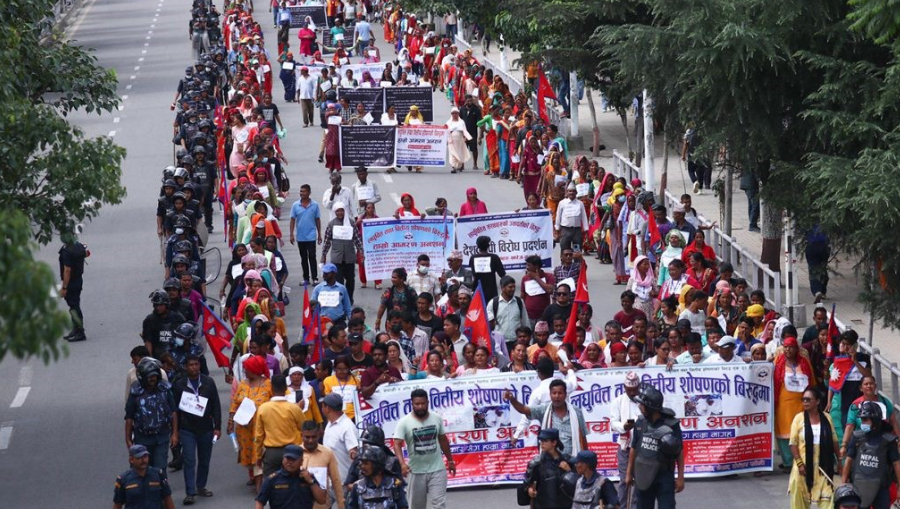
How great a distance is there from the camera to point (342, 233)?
22422 mm

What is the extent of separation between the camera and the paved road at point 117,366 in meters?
16.0

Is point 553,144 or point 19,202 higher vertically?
point 19,202

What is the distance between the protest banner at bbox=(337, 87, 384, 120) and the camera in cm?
3612

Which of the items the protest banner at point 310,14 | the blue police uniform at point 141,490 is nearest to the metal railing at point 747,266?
the blue police uniform at point 141,490

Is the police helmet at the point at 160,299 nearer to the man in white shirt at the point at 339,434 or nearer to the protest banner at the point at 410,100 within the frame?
the man in white shirt at the point at 339,434

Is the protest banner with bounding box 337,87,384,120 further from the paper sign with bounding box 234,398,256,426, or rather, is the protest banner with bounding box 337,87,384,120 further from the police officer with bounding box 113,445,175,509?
the police officer with bounding box 113,445,175,509

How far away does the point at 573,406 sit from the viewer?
1467cm

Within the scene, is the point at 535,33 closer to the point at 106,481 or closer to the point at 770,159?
the point at 770,159

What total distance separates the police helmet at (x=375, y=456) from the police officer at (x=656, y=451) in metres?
2.27

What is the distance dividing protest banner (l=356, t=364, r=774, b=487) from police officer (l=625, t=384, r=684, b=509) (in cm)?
208

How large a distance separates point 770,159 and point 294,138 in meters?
20.2

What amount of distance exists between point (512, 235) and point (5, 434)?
7545mm

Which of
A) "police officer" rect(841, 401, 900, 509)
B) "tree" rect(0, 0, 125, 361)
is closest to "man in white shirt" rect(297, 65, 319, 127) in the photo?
"tree" rect(0, 0, 125, 361)

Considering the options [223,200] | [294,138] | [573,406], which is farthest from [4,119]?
[294,138]
